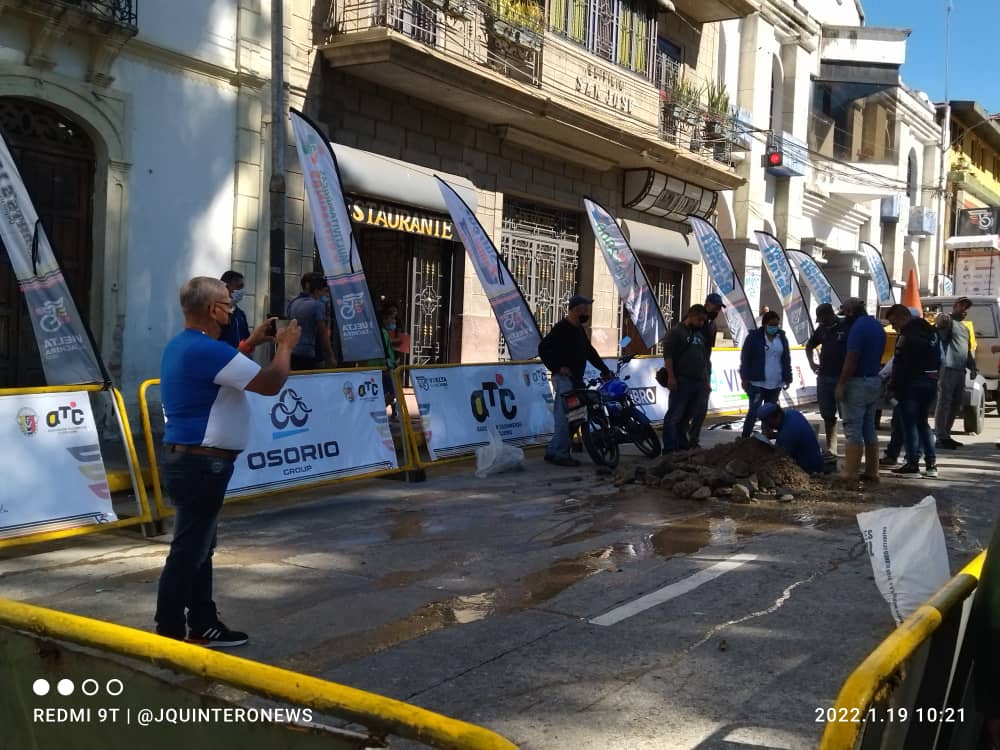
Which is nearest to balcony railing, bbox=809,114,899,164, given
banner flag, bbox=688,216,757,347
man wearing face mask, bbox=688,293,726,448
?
banner flag, bbox=688,216,757,347

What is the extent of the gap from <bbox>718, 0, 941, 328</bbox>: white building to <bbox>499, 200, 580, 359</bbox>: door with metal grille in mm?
7112

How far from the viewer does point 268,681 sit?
189 cm

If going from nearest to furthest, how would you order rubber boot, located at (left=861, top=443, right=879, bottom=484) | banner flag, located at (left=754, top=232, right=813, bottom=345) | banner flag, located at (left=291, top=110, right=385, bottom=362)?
rubber boot, located at (left=861, top=443, right=879, bottom=484), banner flag, located at (left=291, top=110, right=385, bottom=362), banner flag, located at (left=754, top=232, right=813, bottom=345)

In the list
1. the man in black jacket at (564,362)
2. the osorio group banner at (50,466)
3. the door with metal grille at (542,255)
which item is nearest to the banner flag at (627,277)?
the door with metal grille at (542,255)

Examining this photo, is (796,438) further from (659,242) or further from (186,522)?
(659,242)

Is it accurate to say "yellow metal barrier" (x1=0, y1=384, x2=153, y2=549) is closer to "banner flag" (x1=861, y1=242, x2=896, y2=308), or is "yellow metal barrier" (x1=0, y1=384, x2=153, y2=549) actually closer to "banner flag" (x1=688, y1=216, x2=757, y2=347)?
"banner flag" (x1=688, y1=216, x2=757, y2=347)

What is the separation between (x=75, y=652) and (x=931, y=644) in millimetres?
1953

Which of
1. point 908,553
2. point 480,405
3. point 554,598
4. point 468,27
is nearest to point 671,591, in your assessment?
point 554,598

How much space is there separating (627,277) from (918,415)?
5453 mm

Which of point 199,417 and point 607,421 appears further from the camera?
point 607,421

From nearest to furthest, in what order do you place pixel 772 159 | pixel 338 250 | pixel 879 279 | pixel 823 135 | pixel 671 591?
pixel 671 591
pixel 338 250
pixel 772 159
pixel 879 279
pixel 823 135

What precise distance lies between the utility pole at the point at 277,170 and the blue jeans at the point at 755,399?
A: 608cm

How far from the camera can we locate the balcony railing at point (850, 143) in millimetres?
29500

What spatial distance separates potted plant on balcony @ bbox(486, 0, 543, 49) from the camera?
15844mm
